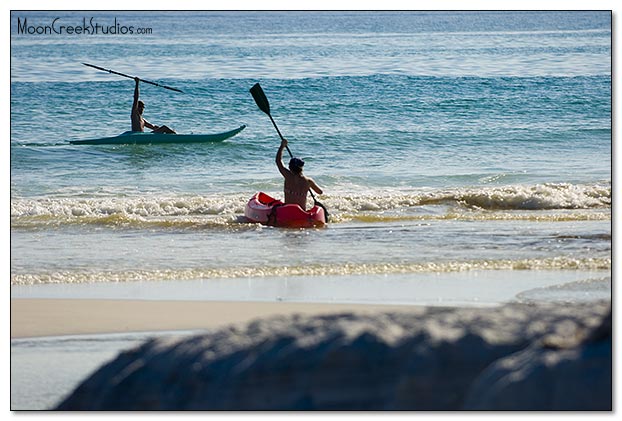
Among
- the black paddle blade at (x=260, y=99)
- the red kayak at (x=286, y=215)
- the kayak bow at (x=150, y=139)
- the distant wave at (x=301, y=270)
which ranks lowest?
the kayak bow at (x=150, y=139)

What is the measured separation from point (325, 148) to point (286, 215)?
256 inches

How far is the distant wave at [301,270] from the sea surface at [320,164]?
26 millimetres

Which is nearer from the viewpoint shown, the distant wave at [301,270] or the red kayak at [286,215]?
the distant wave at [301,270]

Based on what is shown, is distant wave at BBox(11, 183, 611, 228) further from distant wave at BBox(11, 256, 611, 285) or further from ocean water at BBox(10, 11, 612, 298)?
distant wave at BBox(11, 256, 611, 285)

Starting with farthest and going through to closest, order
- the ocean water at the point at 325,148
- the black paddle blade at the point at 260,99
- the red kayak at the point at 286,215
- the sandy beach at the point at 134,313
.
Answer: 1. the black paddle blade at the point at 260,99
2. the red kayak at the point at 286,215
3. the ocean water at the point at 325,148
4. the sandy beach at the point at 134,313

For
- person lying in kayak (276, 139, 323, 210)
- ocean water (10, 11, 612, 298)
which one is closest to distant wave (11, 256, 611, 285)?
ocean water (10, 11, 612, 298)

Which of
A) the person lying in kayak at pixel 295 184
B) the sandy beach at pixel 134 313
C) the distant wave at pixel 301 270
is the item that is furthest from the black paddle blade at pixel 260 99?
the sandy beach at pixel 134 313

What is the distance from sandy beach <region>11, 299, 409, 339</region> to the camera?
540 cm

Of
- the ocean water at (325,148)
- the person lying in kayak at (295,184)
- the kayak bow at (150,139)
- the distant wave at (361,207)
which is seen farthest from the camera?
the kayak bow at (150,139)

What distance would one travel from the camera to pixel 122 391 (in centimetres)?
325

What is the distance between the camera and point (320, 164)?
587 inches

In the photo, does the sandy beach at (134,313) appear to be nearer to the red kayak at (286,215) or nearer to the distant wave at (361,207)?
the red kayak at (286,215)

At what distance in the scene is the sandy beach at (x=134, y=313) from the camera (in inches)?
213

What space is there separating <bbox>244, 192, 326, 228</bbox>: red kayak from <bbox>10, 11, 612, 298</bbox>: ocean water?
154 millimetres
